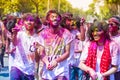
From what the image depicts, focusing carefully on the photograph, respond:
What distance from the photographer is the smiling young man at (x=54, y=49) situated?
809 centimetres

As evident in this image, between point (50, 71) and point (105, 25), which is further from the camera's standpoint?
point (50, 71)

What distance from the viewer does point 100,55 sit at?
23.2ft

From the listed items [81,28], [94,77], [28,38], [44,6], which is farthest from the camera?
[44,6]

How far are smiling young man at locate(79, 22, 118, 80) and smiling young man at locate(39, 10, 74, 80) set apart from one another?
3.39 ft

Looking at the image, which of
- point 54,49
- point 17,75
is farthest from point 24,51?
point 54,49

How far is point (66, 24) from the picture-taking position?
10953mm

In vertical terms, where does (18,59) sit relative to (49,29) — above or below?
below

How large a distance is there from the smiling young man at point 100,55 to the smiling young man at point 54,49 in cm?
103

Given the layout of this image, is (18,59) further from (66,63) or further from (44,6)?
(44,6)

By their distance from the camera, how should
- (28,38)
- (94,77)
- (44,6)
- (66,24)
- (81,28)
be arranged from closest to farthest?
(94,77)
(28,38)
(66,24)
(81,28)
(44,6)

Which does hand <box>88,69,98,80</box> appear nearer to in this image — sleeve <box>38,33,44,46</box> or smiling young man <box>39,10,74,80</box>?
smiling young man <box>39,10,74,80</box>

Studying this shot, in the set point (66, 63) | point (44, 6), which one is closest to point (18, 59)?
point (66, 63)

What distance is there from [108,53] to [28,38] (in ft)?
7.40

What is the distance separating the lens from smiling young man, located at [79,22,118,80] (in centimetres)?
Answer: 702
